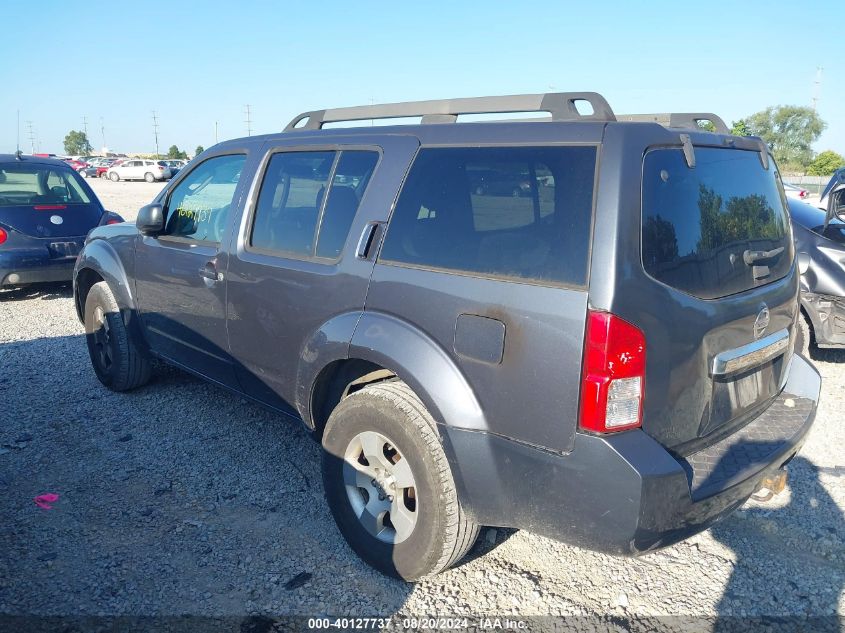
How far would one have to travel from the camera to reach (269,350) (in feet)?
11.6

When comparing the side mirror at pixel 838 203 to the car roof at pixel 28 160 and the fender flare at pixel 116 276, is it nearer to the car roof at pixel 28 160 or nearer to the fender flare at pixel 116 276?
the fender flare at pixel 116 276

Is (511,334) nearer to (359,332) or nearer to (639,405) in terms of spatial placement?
(639,405)

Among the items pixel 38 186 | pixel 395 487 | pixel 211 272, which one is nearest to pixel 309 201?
pixel 211 272

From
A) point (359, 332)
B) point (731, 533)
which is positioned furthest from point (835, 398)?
point (359, 332)

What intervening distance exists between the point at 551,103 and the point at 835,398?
3942mm

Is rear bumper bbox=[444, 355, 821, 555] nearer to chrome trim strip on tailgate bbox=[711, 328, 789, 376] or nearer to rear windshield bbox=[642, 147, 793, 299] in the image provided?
chrome trim strip on tailgate bbox=[711, 328, 789, 376]

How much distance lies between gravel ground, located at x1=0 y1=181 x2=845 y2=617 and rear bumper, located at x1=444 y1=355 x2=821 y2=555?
576mm

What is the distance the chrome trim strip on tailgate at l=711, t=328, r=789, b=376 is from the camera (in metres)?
2.54

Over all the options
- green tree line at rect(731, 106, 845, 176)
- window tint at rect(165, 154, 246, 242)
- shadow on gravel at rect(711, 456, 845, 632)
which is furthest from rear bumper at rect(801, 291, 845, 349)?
green tree line at rect(731, 106, 845, 176)

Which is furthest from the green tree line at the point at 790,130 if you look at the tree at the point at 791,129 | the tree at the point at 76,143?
the tree at the point at 76,143

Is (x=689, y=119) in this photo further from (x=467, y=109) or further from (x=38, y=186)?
(x=38, y=186)

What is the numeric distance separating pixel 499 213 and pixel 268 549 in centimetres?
192

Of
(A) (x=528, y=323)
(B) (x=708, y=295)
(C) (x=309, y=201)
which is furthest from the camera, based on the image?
(C) (x=309, y=201)

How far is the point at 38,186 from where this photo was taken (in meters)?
8.48
